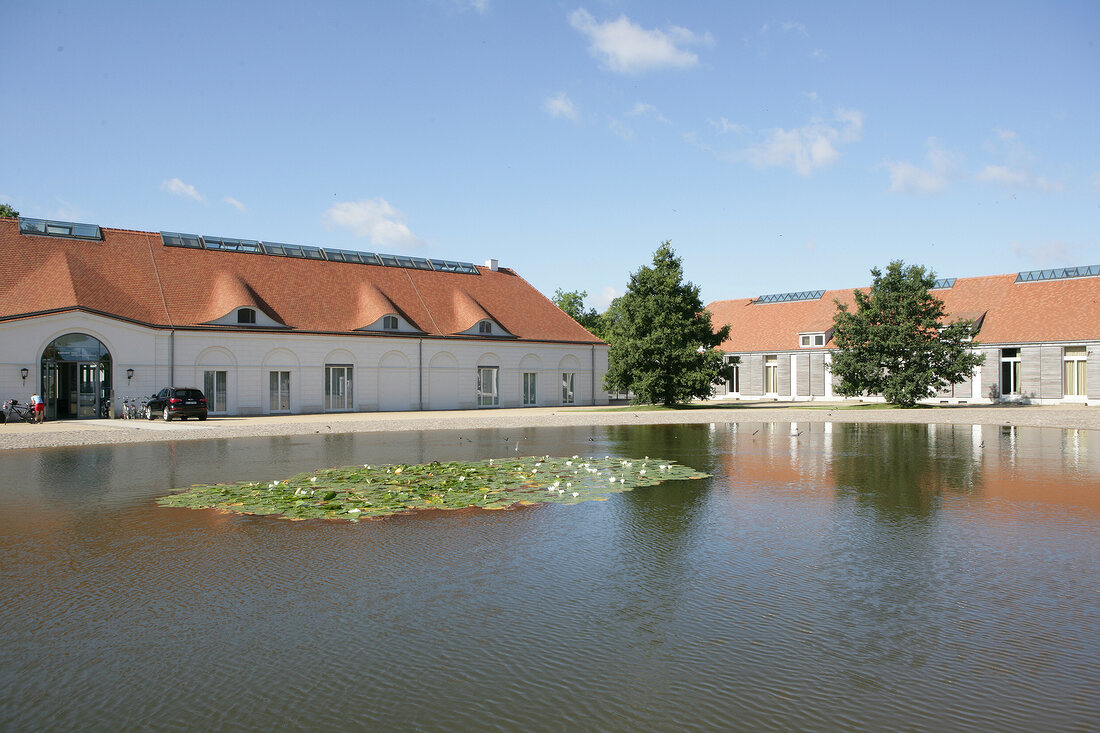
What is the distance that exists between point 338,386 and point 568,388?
1627 centimetres

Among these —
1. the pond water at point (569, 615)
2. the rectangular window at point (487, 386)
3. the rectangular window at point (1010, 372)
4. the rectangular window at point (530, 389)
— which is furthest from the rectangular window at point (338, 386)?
the rectangular window at point (1010, 372)

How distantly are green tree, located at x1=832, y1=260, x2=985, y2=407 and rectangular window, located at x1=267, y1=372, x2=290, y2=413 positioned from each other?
31.6 m

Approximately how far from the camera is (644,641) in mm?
6258

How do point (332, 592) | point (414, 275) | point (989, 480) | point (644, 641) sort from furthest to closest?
point (414, 275) < point (989, 480) < point (332, 592) < point (644, 641)

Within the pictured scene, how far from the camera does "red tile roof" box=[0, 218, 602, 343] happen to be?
1554 inches

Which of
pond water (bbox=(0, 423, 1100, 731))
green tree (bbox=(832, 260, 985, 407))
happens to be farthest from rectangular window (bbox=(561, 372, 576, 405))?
pond water (bbox=(0, 423, 1100, 731))

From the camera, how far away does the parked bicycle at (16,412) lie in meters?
35.8

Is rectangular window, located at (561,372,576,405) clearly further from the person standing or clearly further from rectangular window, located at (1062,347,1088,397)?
rectangular window, located at (1062,347,1088,397)


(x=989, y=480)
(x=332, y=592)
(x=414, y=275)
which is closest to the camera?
(x=332, y=592)

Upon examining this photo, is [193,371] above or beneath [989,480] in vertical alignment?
above

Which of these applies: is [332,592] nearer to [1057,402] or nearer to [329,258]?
[329,258]

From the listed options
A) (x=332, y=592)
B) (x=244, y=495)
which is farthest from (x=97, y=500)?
(x=332, y=592)

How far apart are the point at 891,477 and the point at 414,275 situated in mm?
41625

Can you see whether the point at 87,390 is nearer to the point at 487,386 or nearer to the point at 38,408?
the point at 38,408
